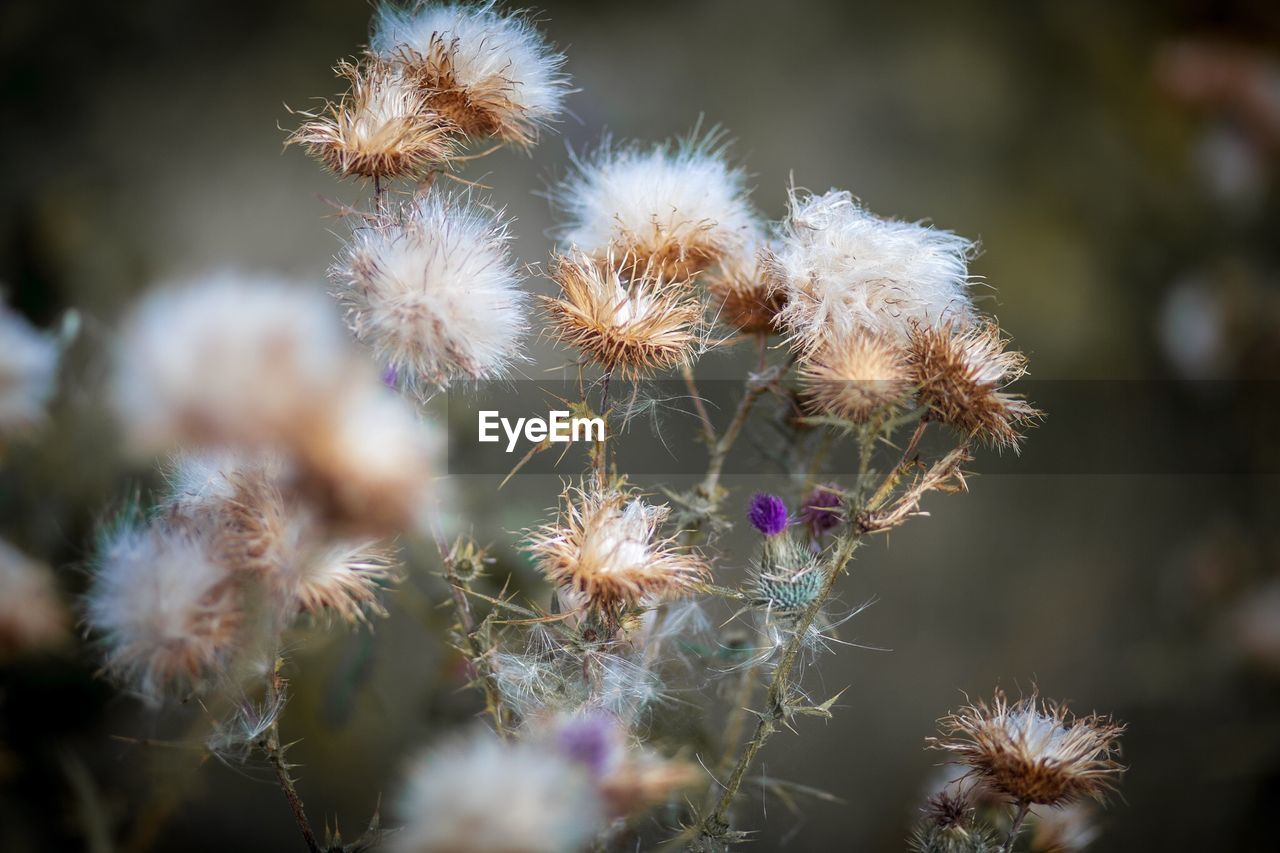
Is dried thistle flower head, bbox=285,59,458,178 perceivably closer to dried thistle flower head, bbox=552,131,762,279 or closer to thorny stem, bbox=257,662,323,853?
dried thistle flower head, bbox=552,131,762,279

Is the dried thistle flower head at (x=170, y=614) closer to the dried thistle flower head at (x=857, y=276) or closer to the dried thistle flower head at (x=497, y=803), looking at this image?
the dried thistle flower head at (x=497, y=803)

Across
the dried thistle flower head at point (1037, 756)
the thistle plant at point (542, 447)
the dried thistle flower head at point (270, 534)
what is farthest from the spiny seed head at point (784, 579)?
the dried thistle flower head at point (270, 534)

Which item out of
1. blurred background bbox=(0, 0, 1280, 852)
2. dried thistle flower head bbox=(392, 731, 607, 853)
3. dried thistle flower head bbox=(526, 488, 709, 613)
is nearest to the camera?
dried thistle flower head bbox=(392, 731, 607, 853)

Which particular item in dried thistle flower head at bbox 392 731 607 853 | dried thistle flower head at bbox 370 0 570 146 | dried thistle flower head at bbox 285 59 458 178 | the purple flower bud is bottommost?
dried thistle flower head at bbox 392 731 607 853

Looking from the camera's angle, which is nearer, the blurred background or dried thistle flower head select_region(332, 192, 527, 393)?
dried thistle flower head select_region(332, 192, 527, 393)

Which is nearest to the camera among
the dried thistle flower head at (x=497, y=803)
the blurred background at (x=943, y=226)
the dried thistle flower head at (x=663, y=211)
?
the dried thistle flower head at (x=497, y=803)

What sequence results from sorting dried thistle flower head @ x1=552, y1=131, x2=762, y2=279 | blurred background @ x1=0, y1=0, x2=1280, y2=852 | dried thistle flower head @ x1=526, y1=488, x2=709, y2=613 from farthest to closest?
blurred background @ x1=0, y1=0, x2=1280, y2=852 < dried thistle flower head @ x1=552, y1=131, x2=762, y2=279 < dried thistle flower head @ x1=526, y1=488, x2=709, y2=613

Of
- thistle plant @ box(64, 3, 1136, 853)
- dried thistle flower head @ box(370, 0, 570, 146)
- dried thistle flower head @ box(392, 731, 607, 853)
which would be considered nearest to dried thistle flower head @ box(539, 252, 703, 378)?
thistle plant @ box(64, 3, 1136, 853)
